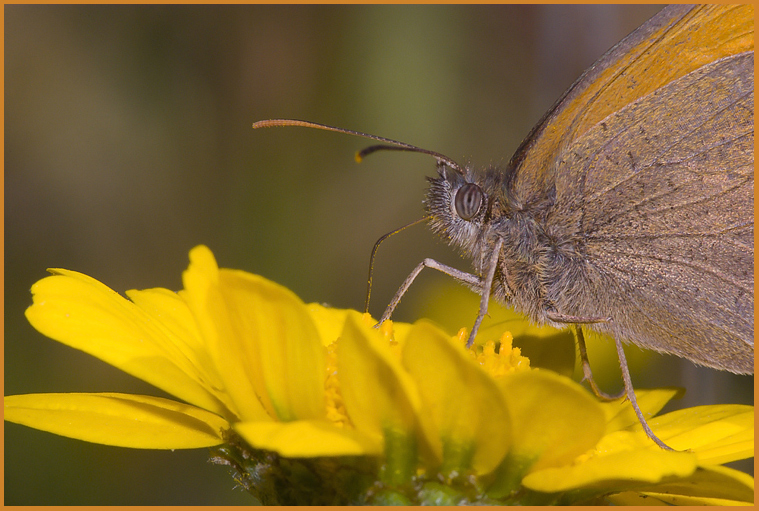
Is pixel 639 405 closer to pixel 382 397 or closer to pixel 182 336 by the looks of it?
pixel 382 397

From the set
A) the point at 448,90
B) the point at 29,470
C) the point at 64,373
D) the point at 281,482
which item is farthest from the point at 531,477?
the point at 448,90

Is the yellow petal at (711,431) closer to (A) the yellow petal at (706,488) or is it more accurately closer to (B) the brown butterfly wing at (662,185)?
(A) the yellow petal at (706,488)

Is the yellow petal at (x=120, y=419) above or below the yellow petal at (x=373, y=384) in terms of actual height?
below

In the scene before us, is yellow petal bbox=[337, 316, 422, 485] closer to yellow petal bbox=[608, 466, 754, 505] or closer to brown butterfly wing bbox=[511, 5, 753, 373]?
yellow petal bbox=[608, 466, 754, 505]

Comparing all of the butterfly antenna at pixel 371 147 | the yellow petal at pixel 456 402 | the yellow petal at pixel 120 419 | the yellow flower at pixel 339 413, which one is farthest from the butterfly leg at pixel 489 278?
the yellow petal at pixel 120 419

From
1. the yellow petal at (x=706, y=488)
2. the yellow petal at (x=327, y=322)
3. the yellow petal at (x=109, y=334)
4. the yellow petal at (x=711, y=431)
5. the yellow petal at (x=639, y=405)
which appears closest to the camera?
the yellow petal at (x=706, y=488)

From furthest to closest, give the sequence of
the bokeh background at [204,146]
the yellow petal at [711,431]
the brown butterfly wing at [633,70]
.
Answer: the bokeh background at [204,146] → the brown butterfly wing at [633,70] → the yellow petal at [711,431]

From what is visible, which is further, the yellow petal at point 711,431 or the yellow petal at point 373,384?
the yellow petal at point 711,431
